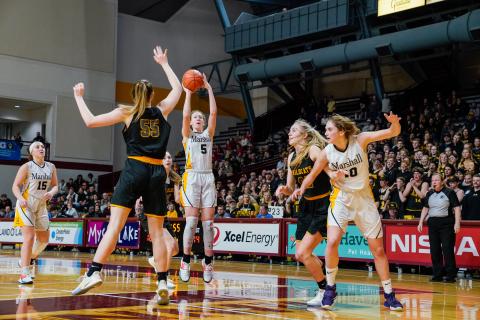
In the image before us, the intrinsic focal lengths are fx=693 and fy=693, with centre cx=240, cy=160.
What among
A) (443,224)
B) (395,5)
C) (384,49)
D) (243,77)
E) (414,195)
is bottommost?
(443,224)

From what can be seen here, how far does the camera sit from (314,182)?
27.6 ft

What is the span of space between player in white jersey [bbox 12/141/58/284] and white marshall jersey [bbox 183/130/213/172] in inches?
81.5

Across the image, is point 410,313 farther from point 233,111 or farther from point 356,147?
point 233,111

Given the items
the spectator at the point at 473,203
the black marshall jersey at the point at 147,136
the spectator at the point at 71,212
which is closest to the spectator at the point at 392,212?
the spectator at the point at 473,203

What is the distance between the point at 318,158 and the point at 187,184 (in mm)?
2691

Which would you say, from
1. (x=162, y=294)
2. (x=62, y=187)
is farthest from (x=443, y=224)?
(x=62, y=187)

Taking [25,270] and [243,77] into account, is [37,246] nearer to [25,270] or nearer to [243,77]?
[25,270]

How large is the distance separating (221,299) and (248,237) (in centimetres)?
995

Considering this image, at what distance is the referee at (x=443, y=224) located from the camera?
41.9 ft

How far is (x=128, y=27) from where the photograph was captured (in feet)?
115

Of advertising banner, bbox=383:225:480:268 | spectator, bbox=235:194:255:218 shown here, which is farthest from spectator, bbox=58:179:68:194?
advertising banner, bbox=383:225:480:268

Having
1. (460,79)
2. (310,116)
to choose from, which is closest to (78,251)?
(310,116)

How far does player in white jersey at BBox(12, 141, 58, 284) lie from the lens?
396 inches

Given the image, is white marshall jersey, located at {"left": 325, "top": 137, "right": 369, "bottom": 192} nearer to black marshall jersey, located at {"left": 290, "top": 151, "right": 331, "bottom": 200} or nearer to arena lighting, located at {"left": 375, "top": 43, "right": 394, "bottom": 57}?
black marshall jersey, located at {"left": 290, "top": 151, "right": 331, "bottom": 200}
